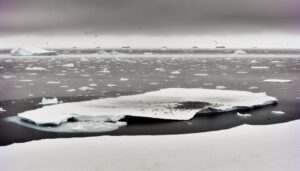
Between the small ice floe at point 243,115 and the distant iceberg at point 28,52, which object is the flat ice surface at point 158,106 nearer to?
the small ice floe at point 243,115

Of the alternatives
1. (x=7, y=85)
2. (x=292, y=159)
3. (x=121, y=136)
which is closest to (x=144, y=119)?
(x=121, y=136)

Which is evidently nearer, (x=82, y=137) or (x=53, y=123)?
(x=82, y=137)

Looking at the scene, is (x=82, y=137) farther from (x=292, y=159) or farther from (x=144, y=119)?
(x=292, y=159)

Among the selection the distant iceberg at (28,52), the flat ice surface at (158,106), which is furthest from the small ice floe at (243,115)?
the distant iceberg at (28,52)

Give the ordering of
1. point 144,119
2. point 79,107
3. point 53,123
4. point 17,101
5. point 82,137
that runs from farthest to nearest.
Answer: point 17,101 < point 79,107 < point 144,119 < point 53,123 < point 82,137

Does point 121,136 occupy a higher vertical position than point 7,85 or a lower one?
lower

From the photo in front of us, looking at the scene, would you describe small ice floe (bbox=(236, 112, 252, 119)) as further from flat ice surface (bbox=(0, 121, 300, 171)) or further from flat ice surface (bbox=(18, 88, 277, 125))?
flat ice surface (bbox=(0, 121, 300, 171))
